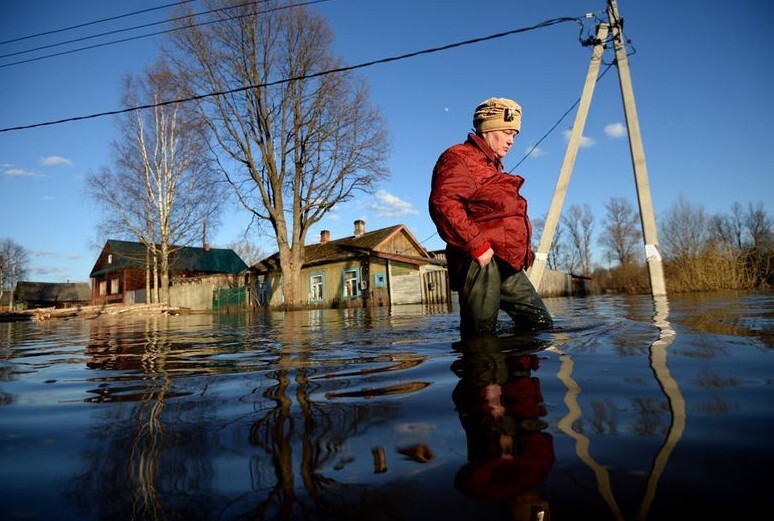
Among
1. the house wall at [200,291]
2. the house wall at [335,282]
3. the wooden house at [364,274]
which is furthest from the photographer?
the house wall at [200,291]

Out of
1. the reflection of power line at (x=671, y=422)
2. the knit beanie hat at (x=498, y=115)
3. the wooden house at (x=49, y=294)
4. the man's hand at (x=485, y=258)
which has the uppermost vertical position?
the wooden house at (x=49, y=294)

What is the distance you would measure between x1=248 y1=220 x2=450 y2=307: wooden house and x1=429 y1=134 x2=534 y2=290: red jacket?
681 inches

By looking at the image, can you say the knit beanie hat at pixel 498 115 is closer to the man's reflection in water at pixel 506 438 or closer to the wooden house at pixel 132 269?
the man's reflection in water at pixel 506 438

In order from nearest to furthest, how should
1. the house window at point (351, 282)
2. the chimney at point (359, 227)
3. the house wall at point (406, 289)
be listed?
the house wall at point (406, 289) < the house window at point (351, 282) < the chimney at point (359, 227)

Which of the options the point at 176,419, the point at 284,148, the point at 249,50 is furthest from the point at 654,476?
the point at 249,50

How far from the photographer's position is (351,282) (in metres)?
25.1

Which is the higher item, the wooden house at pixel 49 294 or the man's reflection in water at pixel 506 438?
the wooden house at pixel 49 294

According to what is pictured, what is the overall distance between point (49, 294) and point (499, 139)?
69.9 metres

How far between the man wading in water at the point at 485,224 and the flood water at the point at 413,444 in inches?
48.8

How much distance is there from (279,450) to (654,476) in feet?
1.90

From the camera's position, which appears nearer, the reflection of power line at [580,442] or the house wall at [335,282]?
the reflection of power line at [580,442]

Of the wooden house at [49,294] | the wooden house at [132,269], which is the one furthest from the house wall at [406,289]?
the wooden house at [49,294]

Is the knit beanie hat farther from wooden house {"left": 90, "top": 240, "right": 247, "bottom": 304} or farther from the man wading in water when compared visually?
wooden house {"left": 90, "top": 240, "right": 247, "bottom": 304}

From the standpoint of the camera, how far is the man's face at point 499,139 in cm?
317
